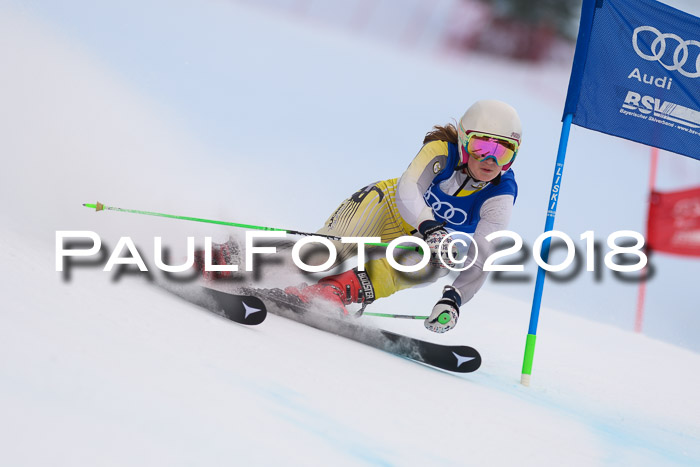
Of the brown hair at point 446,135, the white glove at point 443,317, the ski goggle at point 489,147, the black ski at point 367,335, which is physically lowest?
the black ski at point 367,335

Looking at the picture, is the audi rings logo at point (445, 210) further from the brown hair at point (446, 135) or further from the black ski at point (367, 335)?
the black ski at point (367, 335)

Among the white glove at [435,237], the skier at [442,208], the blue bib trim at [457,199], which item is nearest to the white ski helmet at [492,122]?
the skier at [442,208]

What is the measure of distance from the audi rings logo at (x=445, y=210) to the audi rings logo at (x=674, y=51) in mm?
1321

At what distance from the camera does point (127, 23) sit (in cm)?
1139

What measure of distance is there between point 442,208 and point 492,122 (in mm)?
513

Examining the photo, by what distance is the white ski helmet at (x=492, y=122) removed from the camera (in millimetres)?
3512

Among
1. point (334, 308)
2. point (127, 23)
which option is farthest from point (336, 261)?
point (127, 23)

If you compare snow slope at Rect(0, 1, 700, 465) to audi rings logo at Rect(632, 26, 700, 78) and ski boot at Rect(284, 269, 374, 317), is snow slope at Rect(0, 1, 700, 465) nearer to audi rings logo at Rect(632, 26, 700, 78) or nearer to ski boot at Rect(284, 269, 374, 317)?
ski boot at Rect(284, 269, 374, 317)

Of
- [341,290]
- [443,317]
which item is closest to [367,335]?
[341,290]

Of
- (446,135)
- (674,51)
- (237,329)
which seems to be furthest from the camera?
(674,51)

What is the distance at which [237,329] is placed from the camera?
294 centimetres

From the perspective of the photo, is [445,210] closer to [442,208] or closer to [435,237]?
[442,208]

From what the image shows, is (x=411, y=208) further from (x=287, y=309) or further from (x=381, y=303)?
(x=381, y=303)

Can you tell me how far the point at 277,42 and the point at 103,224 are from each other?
8.93m
